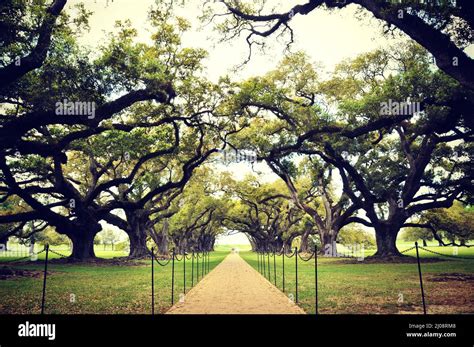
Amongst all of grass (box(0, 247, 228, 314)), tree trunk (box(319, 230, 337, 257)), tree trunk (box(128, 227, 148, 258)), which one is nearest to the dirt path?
grass (box(0, 247, 228, 314))

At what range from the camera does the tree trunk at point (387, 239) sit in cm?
2848

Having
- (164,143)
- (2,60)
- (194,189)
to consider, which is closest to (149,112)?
(164,143)

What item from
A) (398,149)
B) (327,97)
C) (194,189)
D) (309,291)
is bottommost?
(309,291)

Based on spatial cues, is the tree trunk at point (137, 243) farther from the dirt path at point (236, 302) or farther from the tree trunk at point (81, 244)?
the dirt path at point (236, 302)

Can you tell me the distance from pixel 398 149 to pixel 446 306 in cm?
2440

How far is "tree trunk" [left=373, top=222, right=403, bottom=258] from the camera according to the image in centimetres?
2848

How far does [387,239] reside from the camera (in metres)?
28.9

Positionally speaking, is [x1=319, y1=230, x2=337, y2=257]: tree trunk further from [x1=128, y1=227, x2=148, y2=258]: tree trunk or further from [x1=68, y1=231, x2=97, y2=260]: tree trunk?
[x1=68, y1=231, x2=97, y2=260]: tree trunk

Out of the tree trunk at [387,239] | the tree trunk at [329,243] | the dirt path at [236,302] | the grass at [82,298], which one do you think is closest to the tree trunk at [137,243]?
the tree trunk at [329,243]

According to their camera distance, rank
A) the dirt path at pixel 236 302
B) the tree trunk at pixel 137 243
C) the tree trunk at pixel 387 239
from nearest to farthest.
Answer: the dirt path at pixel 236 302
the tree trunk at pixel 387 239
the tree trunk at pixel 137 243

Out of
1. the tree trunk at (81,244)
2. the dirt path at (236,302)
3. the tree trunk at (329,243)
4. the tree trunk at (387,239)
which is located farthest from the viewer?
the tree trunk at (329,243)

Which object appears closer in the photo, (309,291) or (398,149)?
(309,291)
